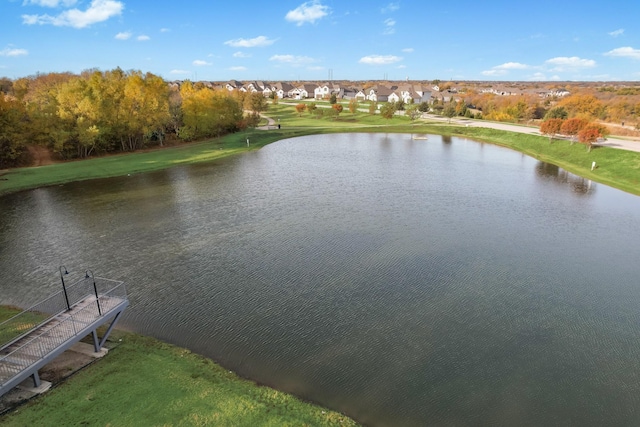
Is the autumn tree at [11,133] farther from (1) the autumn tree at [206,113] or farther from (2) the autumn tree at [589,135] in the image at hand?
(2) the autumn tree at [589,135]

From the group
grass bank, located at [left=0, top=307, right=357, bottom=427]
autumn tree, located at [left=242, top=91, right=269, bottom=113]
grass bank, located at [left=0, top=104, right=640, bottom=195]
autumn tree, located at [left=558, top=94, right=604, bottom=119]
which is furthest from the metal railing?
autumn tree, located at [left=558, top=94, right=604, bottom=119]

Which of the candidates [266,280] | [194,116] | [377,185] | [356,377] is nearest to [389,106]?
[194,116]

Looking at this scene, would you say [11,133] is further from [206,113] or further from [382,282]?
[382,282]

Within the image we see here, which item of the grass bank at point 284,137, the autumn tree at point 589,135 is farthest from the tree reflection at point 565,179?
the autumn tree at point 589,135

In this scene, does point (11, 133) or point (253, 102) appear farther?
point (253, 102)

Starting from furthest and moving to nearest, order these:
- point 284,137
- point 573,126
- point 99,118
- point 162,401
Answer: point 284,137, point 573,126, point 99,118, point 162,401

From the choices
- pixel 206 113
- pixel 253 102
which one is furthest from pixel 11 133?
pixel 253 102
